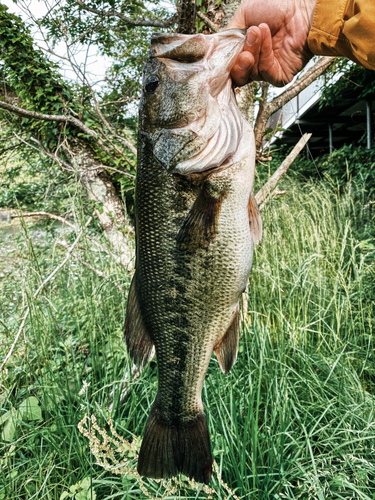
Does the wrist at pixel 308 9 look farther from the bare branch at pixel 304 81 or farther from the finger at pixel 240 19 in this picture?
the bare branch at pixel 304 81

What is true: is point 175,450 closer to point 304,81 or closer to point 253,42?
point 253,42

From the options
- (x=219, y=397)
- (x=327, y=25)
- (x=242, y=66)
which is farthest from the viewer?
(x=219, y=397)

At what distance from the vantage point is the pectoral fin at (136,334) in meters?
1.50

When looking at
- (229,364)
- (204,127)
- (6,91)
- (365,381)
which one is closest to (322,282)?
(365,381)

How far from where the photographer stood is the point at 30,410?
2.38 meters

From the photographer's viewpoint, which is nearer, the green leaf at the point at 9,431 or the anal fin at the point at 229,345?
the anal fin at the point at 229,345

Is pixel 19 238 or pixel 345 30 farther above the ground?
pixel 345 30

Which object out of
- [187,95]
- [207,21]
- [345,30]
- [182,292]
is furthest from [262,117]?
[182,292]

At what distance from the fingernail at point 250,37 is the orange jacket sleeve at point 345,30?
1.05 ft

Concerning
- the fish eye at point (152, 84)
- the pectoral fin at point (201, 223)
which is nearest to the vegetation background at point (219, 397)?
the pectoral fin at point (201, 223)

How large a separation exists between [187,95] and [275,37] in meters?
0.67

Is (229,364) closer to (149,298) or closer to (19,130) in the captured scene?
(149,298)

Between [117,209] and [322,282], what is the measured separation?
2.45 meters

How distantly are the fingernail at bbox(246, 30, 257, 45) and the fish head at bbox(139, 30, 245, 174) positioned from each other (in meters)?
0.12
